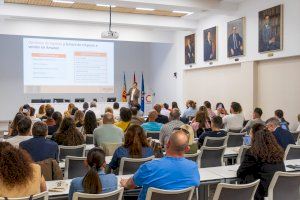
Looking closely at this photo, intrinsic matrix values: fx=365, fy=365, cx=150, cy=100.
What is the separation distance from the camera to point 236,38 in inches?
444

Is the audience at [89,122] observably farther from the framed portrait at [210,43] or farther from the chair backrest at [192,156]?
the framed portrait at [210,43]

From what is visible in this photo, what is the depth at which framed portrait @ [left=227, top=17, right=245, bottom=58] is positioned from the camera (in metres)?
11.0

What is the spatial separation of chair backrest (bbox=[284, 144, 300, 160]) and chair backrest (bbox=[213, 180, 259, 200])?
2090 millimetres

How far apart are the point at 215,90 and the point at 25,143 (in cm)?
950

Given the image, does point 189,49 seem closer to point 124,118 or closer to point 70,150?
point 124,118

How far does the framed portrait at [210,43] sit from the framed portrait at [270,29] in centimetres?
242

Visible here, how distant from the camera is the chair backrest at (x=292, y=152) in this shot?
4824 mm

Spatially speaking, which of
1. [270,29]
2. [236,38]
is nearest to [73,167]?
[270,29]

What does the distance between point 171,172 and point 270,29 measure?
26.0ft

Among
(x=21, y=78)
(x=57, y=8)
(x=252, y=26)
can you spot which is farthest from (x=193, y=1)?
(x=21, y=78)

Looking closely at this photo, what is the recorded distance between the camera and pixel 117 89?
1769cm

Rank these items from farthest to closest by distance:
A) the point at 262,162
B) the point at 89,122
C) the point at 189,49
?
the point at 189,49
the point at 89,122
the point at 262,162

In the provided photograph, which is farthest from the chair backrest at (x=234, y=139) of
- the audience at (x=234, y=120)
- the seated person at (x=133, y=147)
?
the seated person at (x=133, y=147)

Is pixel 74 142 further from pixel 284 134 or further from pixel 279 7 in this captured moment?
pixel 279 7
